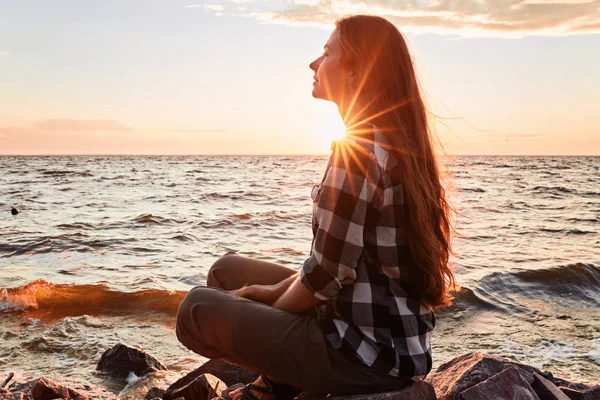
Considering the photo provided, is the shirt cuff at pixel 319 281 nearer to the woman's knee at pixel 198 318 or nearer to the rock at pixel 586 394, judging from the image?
the woman's knee at pixel 198 318

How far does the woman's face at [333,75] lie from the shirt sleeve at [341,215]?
0.32 m

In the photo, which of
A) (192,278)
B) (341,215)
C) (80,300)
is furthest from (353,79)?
(192,278)

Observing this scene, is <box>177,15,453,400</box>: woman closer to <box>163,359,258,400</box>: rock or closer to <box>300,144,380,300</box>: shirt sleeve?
<box>300,144,380,300</box>: shirt sleeve

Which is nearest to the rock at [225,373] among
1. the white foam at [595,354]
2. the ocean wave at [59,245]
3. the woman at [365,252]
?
the woman at [365,252]

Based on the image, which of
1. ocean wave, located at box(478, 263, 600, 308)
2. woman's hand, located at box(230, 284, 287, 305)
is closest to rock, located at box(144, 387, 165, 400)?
woman's hand, located at box(230, 284, 287, 305)

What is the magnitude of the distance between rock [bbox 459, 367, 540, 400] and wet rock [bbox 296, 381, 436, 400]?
8.1 inches

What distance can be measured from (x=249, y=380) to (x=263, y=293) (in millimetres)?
1751

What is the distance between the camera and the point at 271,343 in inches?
88.7

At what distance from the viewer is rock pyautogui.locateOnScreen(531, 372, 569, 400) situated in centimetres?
282

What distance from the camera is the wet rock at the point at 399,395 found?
231cm

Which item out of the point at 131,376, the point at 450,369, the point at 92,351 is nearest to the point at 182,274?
the point at 92,351

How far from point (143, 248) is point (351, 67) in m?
9.08

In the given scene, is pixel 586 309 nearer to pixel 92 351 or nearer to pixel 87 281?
pixel 92 351

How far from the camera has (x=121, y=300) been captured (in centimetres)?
716
